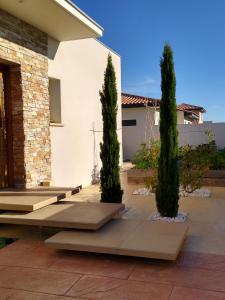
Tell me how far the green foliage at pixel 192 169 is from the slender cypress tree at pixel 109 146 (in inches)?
93.7

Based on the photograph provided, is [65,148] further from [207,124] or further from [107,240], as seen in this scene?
[207,124]

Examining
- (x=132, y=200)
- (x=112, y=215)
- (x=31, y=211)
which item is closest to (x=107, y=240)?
(x=112, y=215)

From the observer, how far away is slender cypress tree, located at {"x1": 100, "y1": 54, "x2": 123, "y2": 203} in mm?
7031

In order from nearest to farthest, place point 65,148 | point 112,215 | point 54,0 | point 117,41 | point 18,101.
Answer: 1. point 112,215
2. point 54,0
3. point 18,101
4. point 65,148
5. point 117,41

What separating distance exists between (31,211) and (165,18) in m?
9.47

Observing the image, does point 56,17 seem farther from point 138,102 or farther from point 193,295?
point 138,102

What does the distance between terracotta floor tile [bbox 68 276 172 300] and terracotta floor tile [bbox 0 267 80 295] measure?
5.4 inches

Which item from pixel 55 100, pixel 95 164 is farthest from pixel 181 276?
pixel 95 164

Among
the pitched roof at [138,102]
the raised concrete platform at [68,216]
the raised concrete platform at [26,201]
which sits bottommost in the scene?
the raised concrete platform at [68,216]

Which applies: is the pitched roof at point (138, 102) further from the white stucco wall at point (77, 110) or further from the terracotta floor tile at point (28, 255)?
the terracotta floor tile at point (28, 255)

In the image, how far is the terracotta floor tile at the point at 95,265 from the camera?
161 inches

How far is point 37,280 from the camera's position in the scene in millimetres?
3893

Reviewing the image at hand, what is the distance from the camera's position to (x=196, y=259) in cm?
444

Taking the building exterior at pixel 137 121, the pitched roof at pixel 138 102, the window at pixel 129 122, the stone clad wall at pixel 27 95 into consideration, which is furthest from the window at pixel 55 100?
the window at pixel 129 122
